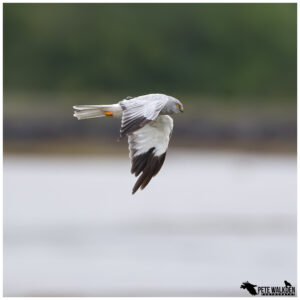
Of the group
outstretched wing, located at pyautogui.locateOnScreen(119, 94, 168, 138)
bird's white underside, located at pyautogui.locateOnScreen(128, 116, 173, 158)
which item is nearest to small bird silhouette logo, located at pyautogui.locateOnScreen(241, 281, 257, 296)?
bird's white underside, located at pyautogui.locateOnScreen(128, 116, 173, 158)

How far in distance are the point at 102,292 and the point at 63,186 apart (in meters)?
11.4

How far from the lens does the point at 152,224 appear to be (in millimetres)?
20062

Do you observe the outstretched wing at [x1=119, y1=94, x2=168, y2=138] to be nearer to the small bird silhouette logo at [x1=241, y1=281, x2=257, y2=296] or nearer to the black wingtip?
the black wingtip

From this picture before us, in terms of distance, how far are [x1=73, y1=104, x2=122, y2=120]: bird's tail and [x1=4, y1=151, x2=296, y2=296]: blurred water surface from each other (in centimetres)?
588

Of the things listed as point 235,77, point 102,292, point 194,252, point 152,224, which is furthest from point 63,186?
point 235,77

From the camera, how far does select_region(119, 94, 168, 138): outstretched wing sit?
7.74 meters

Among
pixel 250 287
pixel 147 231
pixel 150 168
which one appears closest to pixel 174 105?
pixel 150 168

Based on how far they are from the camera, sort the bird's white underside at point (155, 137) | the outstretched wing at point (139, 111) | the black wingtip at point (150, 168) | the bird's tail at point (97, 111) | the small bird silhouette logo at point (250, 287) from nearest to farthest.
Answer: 1. the outstretched wing at point (139, 111)
2. the bird's tail at point (97, 111)
3. the black wingtip at point (150, 168)
4. the bird's white underside at point (155, 137)
5. the small bird silhouette logo at point (250, 287)

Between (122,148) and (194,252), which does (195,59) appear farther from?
(194,252)

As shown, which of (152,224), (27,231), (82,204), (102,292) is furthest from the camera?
(82,204)

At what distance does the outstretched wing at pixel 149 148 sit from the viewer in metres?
8.92

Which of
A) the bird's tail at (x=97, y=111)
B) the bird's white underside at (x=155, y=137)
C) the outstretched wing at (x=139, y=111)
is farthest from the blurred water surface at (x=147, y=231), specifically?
the outstretched wing at (x=139, y=111)

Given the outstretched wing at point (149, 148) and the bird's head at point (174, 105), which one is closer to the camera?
the bird's head at point (174, 105)

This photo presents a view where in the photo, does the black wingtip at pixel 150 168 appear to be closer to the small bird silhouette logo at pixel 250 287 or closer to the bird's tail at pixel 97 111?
the bird's tail at pixel 97 111
